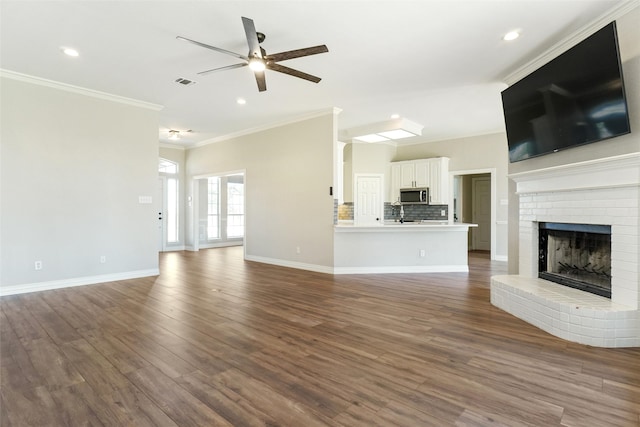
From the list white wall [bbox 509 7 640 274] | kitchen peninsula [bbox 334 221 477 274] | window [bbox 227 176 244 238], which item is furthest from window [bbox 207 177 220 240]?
white wall [bbox 509 7 640 274]

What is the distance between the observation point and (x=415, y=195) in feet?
27.1

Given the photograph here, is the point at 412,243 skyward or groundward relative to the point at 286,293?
skyward

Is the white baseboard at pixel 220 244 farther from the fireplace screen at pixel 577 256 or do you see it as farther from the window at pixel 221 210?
the fireplace screen at pixel 577 256

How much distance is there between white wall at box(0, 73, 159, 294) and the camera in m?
4.34

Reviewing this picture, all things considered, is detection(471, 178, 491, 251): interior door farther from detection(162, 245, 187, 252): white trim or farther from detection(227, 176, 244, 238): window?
detection(162, 245, 187, 252): white trim

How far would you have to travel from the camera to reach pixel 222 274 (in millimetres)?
5711

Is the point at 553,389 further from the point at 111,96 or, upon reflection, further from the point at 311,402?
the point at 111,96

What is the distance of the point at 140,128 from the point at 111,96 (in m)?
→ 0.62

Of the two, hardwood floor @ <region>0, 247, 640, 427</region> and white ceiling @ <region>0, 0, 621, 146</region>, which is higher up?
white ceiling @ <region>0, 0, 621, 146</region>

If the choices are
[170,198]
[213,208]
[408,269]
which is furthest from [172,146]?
[408,269]

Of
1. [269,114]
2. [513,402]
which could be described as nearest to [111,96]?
[269,114]

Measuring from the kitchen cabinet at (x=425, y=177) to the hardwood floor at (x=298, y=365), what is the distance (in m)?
4.33

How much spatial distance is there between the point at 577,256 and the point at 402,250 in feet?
9.01

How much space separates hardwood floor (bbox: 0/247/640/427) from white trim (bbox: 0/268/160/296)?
9.3 inches
